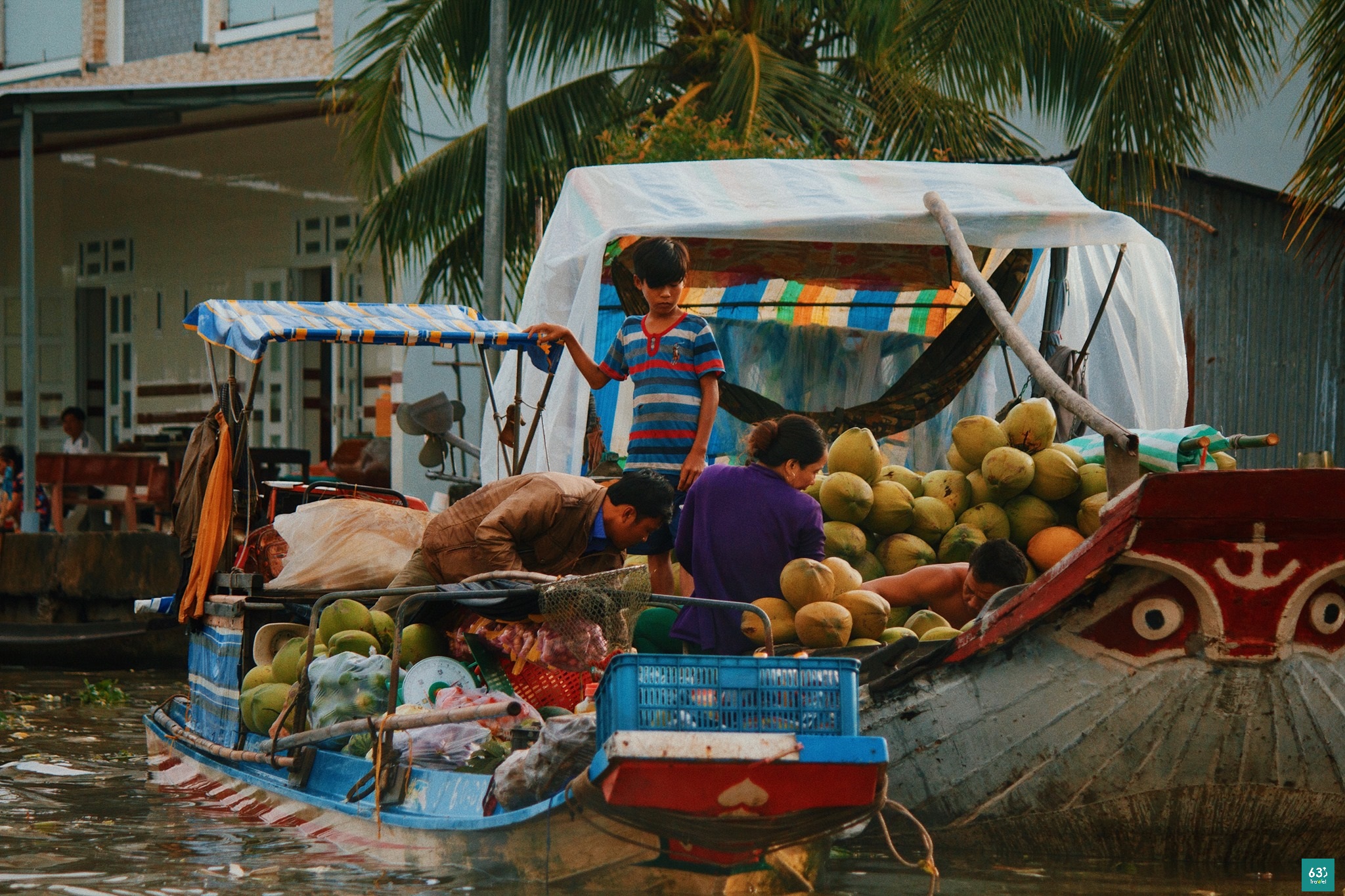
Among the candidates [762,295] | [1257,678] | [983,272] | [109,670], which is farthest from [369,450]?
[1257,678]

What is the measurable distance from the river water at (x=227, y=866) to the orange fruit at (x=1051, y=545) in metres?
1.39

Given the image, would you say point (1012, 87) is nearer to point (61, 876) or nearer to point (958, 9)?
point (958, 9)

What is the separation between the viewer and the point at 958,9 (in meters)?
10.1

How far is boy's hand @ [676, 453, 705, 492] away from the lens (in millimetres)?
6113

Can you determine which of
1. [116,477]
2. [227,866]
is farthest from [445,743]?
[116,477]

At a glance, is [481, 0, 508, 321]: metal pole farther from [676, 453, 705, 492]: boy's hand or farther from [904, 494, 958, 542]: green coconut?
[904, 494, 958, 542]: green coconut

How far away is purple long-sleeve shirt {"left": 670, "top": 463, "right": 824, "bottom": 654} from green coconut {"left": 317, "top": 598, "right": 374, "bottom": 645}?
3.84 feet

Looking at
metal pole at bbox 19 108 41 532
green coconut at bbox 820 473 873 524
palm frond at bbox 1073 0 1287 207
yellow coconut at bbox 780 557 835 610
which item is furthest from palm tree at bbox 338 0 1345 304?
yellow coconut at bbox 780 557 835 610

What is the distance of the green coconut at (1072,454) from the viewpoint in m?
6.18

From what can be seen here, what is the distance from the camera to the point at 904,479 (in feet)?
21.0

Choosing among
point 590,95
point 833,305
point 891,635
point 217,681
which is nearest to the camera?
point 891,635

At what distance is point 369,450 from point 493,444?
6034 millimetres

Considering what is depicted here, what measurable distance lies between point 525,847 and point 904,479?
289 centimetres

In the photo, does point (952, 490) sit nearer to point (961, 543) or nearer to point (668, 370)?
point (961, 543)
